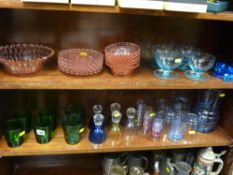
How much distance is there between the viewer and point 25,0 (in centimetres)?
82

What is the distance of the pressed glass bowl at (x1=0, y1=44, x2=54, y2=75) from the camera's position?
3.31ft

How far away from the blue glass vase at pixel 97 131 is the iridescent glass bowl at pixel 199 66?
0.48 meters

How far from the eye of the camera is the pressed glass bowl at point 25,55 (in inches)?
39.7

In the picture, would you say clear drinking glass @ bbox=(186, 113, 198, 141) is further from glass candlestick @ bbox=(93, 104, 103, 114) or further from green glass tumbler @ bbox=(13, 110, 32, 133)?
green glass tumbler @ bbox=(13, 110, 32, 133)

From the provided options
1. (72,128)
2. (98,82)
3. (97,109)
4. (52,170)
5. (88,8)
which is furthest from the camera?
(52,170)

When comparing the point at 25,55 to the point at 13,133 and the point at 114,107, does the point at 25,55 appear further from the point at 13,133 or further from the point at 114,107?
the point at 114,107

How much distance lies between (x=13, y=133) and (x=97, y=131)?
1.27 ft

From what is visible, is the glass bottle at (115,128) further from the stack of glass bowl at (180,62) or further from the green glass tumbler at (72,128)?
the stack of glass bowl at (180,62)

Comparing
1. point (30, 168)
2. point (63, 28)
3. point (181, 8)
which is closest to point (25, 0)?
point (63, 28)

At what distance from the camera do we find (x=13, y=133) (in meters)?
1.09

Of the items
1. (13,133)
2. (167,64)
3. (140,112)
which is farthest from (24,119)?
(167,64)

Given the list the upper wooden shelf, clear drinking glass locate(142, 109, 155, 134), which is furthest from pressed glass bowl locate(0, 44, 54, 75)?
clear drinking glass locate(142, 109, 155, 134)

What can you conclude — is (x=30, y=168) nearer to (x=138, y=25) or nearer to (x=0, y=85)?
(x=0, y=85)

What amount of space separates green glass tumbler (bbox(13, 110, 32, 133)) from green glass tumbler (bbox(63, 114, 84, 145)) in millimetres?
193
